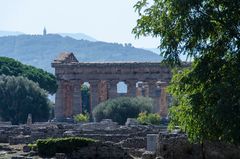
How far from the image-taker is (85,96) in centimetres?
14038

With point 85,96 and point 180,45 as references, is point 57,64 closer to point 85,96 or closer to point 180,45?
point 85,96

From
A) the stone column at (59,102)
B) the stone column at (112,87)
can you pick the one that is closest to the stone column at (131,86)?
the stone column at (112,87)

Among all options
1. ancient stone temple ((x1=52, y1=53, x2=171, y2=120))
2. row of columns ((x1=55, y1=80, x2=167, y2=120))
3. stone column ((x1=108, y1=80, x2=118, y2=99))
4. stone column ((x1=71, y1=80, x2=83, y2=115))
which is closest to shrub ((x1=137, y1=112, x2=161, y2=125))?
row of columns ((x1=55, y1=80, x2=167, y2=120))

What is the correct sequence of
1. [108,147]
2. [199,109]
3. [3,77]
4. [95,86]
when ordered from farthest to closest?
[95,86] → [3,77] → [108,147] → [199,109]

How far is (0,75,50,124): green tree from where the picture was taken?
91.2 meters

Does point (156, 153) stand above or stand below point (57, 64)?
below

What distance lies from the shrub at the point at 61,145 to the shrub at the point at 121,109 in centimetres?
4841

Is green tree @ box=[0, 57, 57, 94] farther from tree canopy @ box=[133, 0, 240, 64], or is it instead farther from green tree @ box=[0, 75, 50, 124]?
tree canopy @ box=[133, 0, 240, 64]

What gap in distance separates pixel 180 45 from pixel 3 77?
7348cm

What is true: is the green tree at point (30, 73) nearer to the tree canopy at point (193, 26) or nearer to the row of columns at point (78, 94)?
the row of columns at point (78, 94)

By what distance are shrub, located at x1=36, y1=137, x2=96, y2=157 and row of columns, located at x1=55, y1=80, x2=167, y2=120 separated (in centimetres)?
6741

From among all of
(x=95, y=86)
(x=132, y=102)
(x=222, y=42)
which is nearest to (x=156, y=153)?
(x=222, y=42)

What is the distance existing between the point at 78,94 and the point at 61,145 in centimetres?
7286

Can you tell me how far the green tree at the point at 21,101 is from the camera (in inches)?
3590
